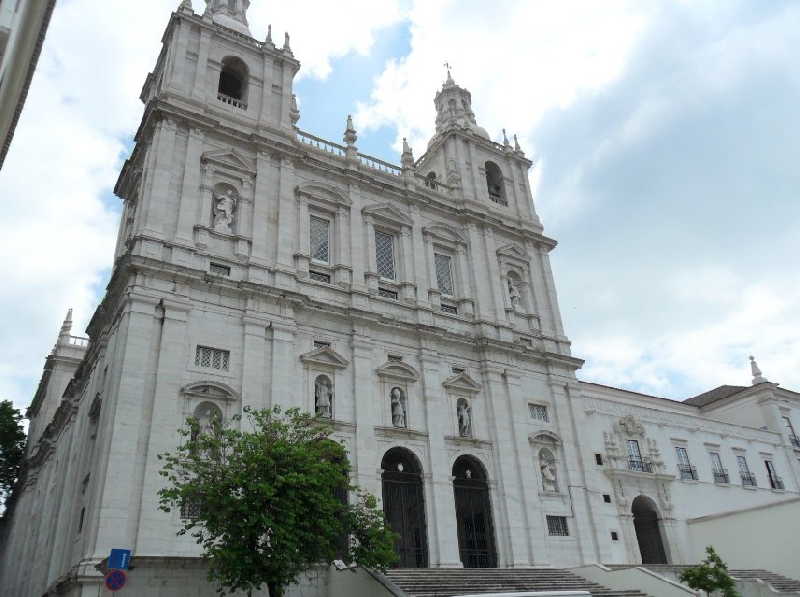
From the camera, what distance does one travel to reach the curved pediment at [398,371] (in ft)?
78.7

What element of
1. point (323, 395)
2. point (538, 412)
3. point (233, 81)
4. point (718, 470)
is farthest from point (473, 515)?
point (233, 81)

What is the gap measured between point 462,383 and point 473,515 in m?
4.86

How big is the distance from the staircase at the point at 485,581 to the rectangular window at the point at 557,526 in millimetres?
1779

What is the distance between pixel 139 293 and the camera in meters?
20.1

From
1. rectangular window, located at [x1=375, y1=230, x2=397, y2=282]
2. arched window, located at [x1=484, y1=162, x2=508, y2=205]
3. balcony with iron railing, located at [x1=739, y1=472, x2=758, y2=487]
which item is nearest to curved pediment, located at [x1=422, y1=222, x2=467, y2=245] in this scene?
rectangular window, located at [x1=375, y1=230, x2=397, y2=282]

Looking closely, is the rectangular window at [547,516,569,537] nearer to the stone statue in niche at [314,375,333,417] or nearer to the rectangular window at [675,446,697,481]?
the rectangular window at [675,446,697,481]

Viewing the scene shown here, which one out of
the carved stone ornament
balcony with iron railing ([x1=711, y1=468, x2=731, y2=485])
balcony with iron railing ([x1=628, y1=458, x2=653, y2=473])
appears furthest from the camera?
balcony with iron railing ([x1=711, y1=468, x2=731, y2=485])

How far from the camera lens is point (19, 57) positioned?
11.4 m

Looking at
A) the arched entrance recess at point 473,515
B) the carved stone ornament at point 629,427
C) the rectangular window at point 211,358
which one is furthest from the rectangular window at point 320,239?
the carved stone ornament at point 629,427

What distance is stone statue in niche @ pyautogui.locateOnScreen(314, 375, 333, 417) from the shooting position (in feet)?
73.0

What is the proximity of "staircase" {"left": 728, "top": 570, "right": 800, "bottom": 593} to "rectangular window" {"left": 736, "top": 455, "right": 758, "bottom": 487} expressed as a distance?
8208 mm

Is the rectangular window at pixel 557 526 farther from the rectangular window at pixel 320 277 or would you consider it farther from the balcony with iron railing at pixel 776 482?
the balcony with iron railing at pixel 776 482

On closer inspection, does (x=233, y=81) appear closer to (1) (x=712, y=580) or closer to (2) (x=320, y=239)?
(2) (x=320, y=239)

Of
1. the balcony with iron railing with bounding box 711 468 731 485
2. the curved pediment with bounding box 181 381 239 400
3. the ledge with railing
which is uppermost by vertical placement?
the ledge with railing
